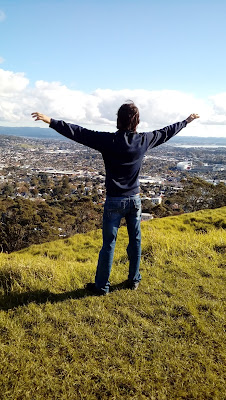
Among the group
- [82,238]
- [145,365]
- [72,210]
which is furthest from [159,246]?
[72,210]

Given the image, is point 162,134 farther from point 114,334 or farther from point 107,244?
point 114,334

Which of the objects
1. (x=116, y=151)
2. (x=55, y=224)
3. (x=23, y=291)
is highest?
(x=116, y=151)

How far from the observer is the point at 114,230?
2.49 m

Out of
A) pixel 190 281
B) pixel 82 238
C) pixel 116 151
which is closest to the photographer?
pixel 116 151

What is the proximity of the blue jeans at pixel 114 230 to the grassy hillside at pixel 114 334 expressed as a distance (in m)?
0.20

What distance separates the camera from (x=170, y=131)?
264cm

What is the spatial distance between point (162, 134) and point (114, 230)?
1.00m

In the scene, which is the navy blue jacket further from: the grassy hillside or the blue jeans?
the grassy hillside

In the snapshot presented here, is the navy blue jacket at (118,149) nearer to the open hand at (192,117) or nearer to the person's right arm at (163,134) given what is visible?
the person's right arm at (163,134)

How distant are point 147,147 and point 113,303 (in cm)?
141

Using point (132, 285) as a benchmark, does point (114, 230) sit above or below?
above

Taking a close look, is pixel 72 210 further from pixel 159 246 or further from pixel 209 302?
pixel 209 302

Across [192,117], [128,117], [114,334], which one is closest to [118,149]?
[128,117]

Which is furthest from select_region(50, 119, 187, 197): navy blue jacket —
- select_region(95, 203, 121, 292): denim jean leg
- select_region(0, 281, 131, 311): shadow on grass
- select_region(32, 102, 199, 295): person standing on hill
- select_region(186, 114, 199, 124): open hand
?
select_region(0, 281, 131, 311): shadow on grass
